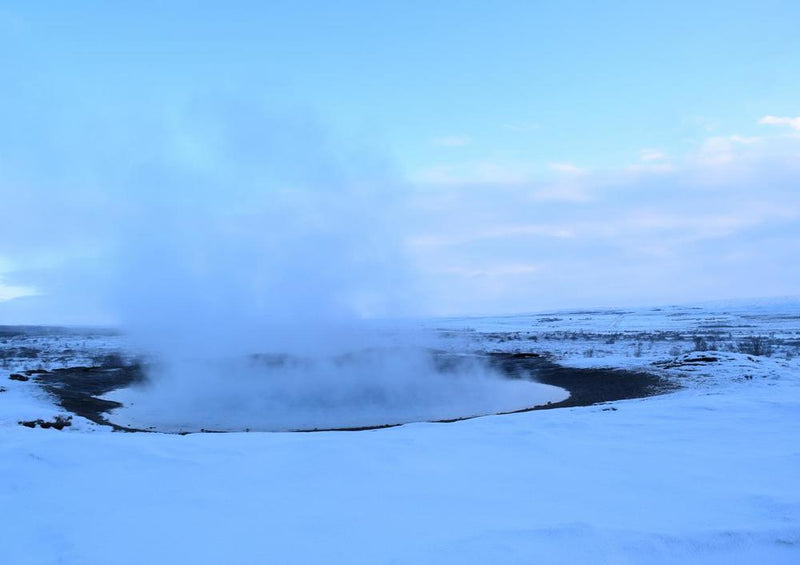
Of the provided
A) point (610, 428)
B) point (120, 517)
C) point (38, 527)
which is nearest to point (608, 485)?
point (610, 428)

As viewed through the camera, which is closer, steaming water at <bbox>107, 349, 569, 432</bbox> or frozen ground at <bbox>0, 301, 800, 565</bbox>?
frozen ground at <bbox>0, 301, 800, 565</bbox>

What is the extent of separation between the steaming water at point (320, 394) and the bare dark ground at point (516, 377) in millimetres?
821

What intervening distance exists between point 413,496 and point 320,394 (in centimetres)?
1443

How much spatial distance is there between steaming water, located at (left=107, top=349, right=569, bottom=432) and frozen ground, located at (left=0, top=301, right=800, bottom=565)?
7300 millimetres

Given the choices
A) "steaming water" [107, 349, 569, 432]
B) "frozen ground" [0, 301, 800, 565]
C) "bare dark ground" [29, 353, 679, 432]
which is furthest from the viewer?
"bare dark ground" [29, 353, 679, 432]

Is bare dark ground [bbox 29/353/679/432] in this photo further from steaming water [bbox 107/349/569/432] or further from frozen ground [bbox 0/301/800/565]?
frozen ground [bbox 0/301/800/565]

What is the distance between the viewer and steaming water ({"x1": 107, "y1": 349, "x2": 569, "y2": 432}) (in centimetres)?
1516

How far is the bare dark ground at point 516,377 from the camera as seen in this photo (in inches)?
636

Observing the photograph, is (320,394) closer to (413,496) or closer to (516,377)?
(516,377)

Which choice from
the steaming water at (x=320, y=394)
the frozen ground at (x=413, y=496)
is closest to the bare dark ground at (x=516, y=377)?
the steaming water at (x=320, y=394)

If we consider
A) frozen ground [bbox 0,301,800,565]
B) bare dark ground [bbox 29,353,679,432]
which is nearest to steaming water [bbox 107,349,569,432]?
bare dark ground [bbox 29,353,679,432]

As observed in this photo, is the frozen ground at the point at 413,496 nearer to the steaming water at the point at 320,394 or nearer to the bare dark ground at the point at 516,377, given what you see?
the bare dark ground at the point at 516,377

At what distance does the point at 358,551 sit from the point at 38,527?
267cm

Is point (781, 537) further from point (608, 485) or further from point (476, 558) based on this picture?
point (476, 558)
